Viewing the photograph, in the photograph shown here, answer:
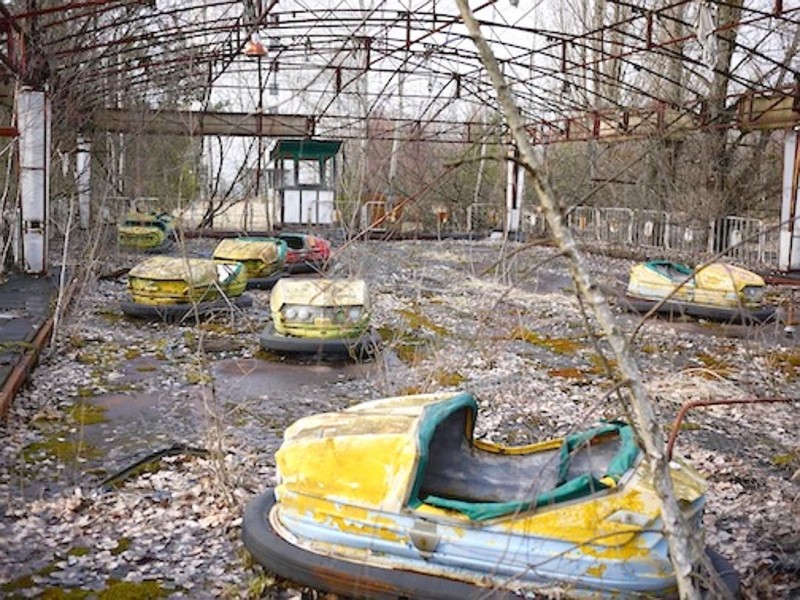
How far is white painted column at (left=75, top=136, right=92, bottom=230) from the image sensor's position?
1320 centimetres

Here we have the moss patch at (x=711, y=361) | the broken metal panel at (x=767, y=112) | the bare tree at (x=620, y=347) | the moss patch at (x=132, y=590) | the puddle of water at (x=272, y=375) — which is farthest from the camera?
the broken metal panel at (x=767, y=112)

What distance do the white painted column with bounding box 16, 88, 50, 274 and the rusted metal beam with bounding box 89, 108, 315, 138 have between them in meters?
4.64

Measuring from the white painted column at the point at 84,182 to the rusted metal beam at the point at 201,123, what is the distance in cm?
38

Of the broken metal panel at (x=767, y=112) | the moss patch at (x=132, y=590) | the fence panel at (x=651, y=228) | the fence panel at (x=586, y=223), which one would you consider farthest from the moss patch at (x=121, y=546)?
the fence panel at (x=586, y=223)

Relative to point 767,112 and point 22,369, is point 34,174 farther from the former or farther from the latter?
point 767,112

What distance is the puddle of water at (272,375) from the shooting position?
17.4 ft

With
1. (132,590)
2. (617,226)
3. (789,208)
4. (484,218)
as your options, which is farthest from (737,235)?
(132,590)

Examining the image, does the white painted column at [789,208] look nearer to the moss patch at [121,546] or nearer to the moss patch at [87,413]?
the moss patch at [87,413]

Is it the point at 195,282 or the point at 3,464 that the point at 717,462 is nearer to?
the point at 3,464

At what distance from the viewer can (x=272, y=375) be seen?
18.7ft

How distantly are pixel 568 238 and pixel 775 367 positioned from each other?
4855 millimetres

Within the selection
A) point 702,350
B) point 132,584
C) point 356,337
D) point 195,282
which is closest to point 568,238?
point 132,584

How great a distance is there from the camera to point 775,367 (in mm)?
6074

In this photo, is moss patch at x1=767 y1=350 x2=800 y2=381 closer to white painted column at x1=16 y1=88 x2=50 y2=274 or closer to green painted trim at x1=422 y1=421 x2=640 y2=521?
green painted trim at x1=422 y1=421 x2=640 y2=521
